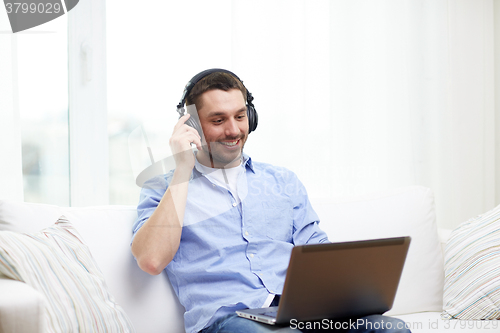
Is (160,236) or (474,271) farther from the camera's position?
(474,271)

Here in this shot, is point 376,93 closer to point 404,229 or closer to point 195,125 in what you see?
point 404,229

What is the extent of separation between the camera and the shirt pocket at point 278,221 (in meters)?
1.34

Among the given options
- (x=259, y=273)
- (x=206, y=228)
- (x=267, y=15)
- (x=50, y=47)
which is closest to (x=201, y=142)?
(x=206, y=228)

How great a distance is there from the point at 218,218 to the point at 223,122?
0.27 metres

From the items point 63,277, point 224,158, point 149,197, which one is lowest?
point 63,277

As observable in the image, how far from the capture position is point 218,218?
1.30 meters

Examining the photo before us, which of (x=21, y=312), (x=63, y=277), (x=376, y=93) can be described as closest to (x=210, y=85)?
(x=63, y=277)

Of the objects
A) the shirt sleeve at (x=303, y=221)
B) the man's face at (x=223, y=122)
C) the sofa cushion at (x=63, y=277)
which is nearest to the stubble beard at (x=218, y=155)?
the man's face at (x=223, y=122)

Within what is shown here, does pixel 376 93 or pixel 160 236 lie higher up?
pixel 376 93

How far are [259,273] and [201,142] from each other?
40 centimetres

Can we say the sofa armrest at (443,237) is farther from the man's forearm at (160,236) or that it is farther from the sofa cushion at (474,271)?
the man's forearm at (160,236)

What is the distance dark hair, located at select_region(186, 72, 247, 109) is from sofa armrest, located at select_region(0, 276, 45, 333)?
2.37ft

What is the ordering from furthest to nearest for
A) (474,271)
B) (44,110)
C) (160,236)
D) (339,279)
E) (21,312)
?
(44,110)
(474,271)
(160,236)
(339,279)
(21,312)

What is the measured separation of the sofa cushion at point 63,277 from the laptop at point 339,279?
0.34 metres
